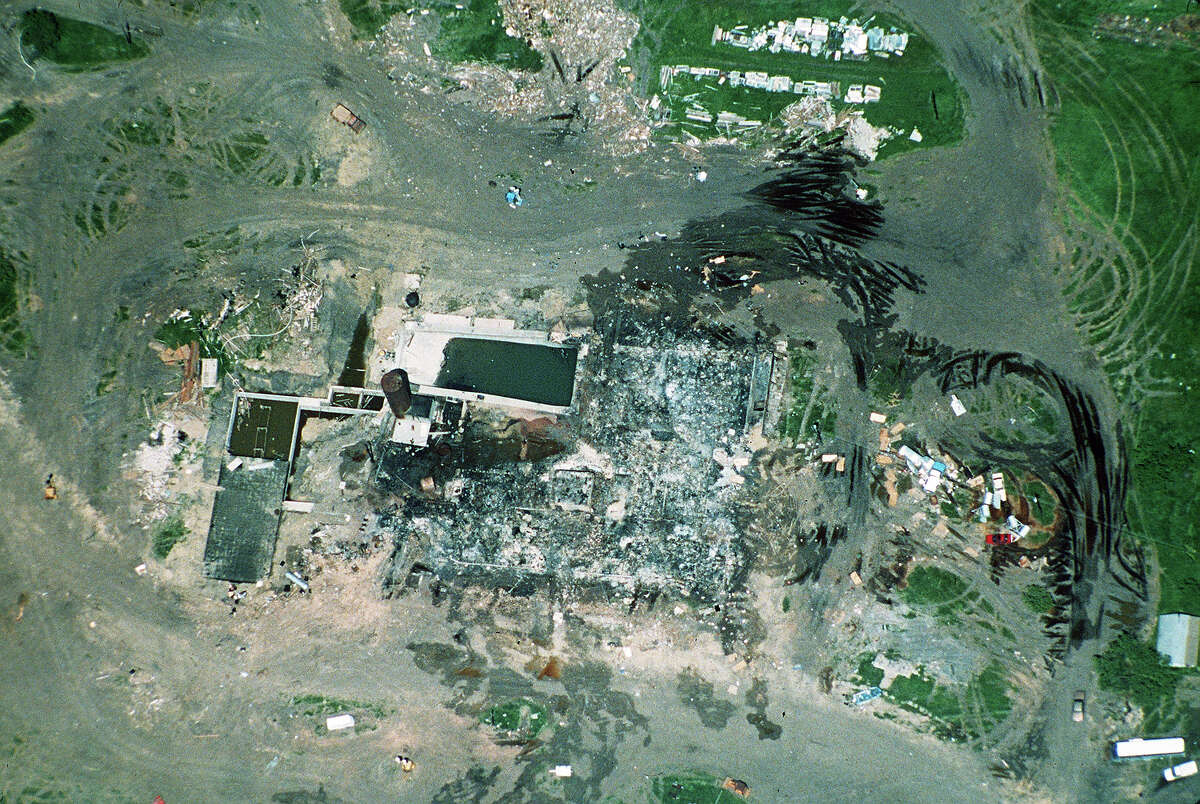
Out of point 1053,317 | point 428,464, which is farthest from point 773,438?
point 428,464

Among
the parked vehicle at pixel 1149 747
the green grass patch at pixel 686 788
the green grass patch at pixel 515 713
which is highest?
the parked vehicle at pixel 1149 747

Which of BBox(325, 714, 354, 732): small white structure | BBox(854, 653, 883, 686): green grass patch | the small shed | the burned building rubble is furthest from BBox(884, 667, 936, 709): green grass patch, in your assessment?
BBox(325, 714, 354, 732): small white structure

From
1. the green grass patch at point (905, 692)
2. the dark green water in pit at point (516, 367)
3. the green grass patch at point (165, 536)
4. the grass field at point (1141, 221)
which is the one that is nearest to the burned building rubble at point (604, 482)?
the dark green water in pit at point (516, 367)

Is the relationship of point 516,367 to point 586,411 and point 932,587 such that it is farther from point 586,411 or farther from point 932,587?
point 932,587

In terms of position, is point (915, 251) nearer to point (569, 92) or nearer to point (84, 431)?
point (569, 92)

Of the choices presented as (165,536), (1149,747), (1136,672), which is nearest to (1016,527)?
(1136,672)

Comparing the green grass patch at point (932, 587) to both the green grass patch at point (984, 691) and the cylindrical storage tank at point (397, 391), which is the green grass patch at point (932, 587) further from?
the cylindrical storage tank at point (397, 391)

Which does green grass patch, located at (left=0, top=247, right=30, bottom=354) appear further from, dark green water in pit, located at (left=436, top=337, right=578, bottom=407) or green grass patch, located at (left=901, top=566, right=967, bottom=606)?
green grass patch, located at (left=901, top=566, right=967, bottom=606)
